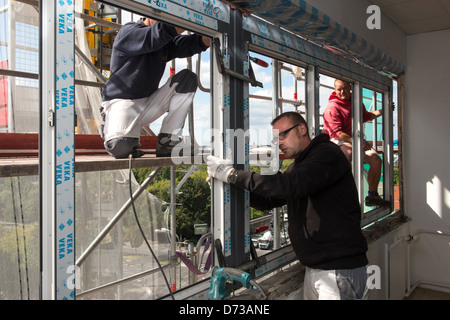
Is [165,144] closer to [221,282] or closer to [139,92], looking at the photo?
[139,92]

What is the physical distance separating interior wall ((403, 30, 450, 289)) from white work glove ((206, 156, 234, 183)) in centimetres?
309

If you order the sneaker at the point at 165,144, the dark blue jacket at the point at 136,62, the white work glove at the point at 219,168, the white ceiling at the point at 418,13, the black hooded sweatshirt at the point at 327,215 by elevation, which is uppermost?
the white ceiling at the point at 418,13

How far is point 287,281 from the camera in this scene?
1924mm

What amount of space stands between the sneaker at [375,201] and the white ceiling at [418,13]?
5.50 feet

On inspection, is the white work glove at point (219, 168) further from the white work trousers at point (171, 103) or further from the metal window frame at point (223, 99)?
the white work trousers at point (171, 103)

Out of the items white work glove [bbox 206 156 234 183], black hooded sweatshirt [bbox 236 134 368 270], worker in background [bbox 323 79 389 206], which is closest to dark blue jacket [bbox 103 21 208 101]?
white work glove [bbox 206 156 234 183]

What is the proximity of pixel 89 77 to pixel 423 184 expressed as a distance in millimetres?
3583

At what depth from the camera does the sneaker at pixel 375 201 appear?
356 cm

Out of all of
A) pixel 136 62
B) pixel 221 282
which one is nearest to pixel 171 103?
pixel 136 62

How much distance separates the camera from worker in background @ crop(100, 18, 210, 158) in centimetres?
167

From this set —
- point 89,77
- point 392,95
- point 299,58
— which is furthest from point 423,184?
point 89,77

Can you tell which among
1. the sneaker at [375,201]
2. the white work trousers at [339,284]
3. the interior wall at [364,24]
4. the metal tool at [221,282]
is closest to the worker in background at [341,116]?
the interior wall at [364,24]

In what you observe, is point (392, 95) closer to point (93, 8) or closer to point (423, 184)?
point (423, 184)
